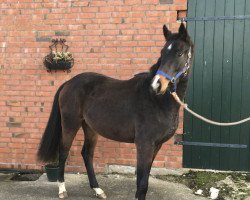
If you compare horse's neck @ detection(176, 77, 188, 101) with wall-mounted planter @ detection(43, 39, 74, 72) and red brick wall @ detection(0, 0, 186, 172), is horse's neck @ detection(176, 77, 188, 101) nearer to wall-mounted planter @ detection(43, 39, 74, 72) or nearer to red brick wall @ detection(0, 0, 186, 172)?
red brick wall @ detection(0, 0, 186, 172)

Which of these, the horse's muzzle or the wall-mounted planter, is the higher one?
the wall-mounted planter

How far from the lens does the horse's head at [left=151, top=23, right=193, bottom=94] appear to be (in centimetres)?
309

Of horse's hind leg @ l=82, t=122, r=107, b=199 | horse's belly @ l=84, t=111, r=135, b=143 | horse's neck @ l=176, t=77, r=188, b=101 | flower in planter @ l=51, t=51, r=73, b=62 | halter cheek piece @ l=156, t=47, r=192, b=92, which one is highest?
flower in planter @ l=51, t=51, r=73, b=62

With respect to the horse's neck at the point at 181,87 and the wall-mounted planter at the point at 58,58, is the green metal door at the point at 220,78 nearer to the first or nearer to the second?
the horse's neck at the point at 181,87

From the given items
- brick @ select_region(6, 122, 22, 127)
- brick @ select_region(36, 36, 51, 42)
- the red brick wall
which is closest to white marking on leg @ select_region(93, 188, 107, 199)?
the red brick wall

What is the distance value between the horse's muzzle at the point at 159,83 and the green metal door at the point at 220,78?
1.68 m

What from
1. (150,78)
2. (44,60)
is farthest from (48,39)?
(150,78)

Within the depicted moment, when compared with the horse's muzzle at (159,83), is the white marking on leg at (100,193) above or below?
below

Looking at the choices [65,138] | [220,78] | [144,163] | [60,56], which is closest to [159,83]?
[144,163]

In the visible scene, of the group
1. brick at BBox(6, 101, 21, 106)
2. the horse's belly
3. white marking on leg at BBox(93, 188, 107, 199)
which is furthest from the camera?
brick at BBox(6, 101, 21, 106)

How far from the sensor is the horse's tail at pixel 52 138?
13.7 ft

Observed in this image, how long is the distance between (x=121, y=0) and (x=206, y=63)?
1485mm

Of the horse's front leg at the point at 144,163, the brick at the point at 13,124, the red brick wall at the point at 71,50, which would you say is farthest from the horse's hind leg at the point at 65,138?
the brick at the point at 13,124

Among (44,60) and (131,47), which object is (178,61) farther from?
(44,60)
